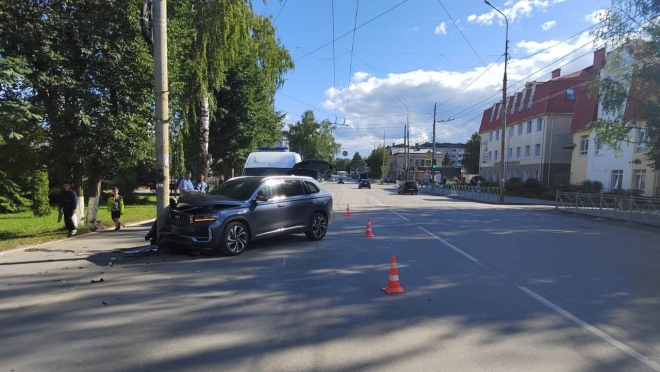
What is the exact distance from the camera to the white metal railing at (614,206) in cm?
1722

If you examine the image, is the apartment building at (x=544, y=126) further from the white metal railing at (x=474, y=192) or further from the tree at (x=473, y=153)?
the tree at (x=473, y=153)

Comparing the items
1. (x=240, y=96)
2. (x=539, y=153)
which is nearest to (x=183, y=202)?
(x=240, y=96)

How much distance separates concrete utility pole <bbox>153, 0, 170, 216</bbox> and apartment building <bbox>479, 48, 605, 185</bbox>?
4048 cm

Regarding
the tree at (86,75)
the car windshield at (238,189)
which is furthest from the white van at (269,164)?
the car windshield at (238,189)

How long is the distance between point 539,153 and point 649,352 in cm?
4726

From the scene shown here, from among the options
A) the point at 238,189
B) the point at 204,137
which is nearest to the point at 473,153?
the point at 204,137

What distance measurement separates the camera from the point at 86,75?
36.1 ft

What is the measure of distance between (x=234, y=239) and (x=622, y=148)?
35.9 m

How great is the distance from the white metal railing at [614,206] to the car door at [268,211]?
15830mm

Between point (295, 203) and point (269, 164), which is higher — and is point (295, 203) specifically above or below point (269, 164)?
below

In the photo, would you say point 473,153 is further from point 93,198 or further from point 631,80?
point 93,198

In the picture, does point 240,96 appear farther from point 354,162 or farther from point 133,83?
Result: point 354,162

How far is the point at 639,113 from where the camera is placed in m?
19.0

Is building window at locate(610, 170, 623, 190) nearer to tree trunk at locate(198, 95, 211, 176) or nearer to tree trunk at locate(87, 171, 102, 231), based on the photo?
tree trunk at locate(198, 95, 211, 176)
